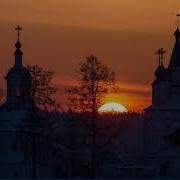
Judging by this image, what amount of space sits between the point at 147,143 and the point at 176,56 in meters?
9.16

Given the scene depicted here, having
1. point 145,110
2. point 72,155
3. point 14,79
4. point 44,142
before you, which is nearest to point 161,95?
point 145,110

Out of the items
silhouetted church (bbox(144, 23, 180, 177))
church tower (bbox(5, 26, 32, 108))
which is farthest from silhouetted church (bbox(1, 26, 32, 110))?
silhouetted church (bbox(144, 23, 180, 177))

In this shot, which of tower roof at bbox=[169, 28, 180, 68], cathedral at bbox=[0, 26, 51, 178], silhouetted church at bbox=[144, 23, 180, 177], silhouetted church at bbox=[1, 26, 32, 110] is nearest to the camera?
cathedral at bbox=[0, 26, 51, 178]

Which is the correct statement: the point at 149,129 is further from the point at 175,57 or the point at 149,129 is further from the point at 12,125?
the point at 12,125

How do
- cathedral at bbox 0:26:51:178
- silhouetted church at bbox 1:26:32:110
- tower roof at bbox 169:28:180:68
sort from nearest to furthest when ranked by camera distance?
cathedral at bbox 0:26:51:178
silhouetted church at bbox 1:26:32:110
tower roof at bbox 169:28:180:68

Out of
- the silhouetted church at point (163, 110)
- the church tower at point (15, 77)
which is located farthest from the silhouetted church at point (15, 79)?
the silhouetted church at point (163, 110)

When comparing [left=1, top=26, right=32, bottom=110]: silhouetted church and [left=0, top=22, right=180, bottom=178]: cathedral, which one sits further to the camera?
[left=1, top=26, right=32, bottom=110]: silhouetted church

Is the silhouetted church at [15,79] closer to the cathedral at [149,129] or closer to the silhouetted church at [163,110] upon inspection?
the cathedral at [149,129]

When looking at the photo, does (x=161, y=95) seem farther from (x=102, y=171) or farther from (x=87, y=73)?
(x=87, y=73)

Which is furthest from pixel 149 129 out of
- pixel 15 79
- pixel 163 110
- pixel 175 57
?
pixel 15 79

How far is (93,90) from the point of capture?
91.9 metres

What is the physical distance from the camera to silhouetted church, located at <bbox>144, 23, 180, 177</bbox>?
118688 millimetres

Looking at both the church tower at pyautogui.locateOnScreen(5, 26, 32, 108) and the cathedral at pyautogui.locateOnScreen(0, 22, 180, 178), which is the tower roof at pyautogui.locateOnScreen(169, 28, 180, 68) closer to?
the cathedral at pyautogui.locateOnScreen(0, 22, 180, 178)

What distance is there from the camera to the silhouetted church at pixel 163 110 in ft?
389
